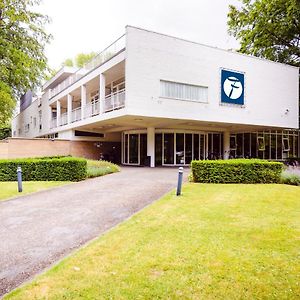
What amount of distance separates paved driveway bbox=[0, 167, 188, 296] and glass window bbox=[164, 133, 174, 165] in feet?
37.2

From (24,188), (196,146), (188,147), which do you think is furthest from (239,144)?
(24,188)

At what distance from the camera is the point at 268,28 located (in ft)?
91.6

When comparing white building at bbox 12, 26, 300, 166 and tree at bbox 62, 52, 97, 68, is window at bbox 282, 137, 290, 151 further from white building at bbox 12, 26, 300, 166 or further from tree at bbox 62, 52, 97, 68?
tree at bbox 62, 52, 97, 68

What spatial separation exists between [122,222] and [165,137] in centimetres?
1729

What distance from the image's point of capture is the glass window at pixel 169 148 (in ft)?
77.0

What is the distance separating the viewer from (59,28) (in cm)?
2689

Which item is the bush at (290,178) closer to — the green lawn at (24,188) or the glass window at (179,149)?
the green lawn at (24,188)

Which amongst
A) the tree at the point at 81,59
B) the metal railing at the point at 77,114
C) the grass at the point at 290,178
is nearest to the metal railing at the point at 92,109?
the metal railing at the point at 77,114

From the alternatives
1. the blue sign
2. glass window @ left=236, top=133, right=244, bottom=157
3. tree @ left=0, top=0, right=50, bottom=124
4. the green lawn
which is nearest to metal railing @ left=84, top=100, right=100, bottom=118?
tree @ left=0, top=0, right=50, bottom=124

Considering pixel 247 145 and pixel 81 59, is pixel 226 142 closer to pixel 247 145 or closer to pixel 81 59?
pixel 247 145

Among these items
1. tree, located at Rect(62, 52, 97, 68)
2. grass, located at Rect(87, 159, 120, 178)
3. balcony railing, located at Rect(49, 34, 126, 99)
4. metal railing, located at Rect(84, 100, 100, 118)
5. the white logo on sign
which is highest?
tree, located at Rect(62, 52, 97, 68)

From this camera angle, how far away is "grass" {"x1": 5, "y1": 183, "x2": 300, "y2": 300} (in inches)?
144

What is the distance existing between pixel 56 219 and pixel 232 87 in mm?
17677

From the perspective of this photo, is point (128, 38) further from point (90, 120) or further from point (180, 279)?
point (180, 279)
